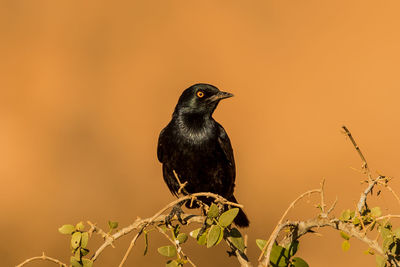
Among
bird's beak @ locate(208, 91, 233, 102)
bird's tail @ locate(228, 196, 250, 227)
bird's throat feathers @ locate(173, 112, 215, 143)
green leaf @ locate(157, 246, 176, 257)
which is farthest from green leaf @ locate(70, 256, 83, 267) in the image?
bird's tail @ locate(228, 196, 250, 227)

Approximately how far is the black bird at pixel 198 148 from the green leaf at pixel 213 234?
2487mm

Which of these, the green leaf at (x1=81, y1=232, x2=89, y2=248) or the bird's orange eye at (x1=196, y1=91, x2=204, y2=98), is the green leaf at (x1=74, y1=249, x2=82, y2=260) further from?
the bird's orange eye at (x1=196, y1=91, x2=204, y2=98)

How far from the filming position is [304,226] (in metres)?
2.56

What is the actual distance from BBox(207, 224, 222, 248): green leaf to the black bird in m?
2.49

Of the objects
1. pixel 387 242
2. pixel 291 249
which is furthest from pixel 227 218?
pixel 387 242

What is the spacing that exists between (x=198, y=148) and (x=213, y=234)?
2645 mm

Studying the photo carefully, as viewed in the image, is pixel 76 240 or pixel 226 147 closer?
pixel 76 240

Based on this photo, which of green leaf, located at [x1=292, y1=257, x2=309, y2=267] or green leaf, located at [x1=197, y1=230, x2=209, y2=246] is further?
green leaf, located at [x1=197, y1=230, x2=209, y2=246]

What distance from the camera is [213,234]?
2387 millimetres

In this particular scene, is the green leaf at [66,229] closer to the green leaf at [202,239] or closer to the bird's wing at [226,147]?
the green leaf at [202,239]

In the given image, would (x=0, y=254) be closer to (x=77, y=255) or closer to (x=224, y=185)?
(x=224, y=185)

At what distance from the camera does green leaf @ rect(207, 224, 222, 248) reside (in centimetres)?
237

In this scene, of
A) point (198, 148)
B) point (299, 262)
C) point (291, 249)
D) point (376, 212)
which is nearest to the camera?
point (299, 262)

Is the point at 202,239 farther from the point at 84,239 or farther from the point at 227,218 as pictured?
the point at 84,239
